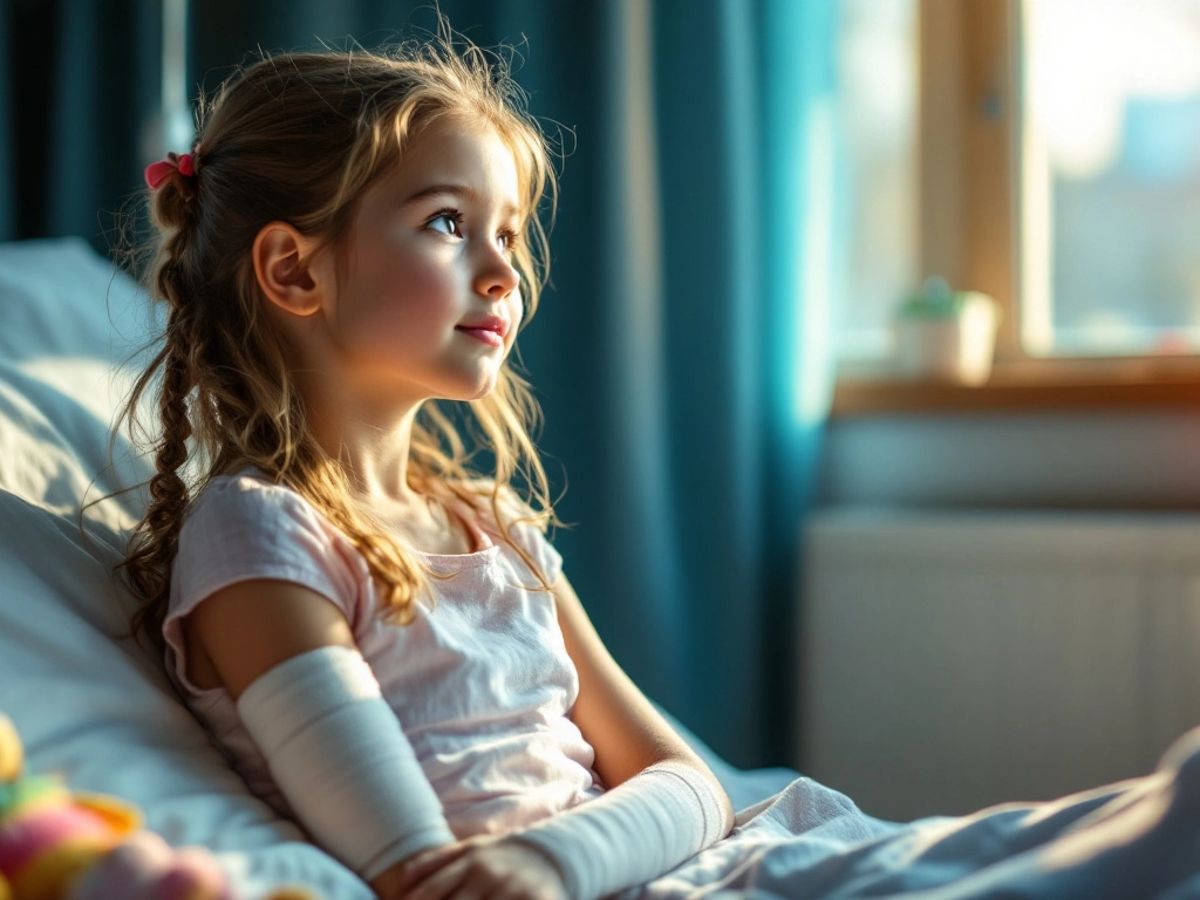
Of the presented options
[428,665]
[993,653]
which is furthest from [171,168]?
[993,653]

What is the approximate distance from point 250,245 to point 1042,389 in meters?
1.35

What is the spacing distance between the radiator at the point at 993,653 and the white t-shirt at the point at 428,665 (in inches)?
37.8

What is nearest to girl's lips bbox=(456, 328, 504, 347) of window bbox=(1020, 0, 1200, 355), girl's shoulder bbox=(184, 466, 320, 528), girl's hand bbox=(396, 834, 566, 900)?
girl's shoulder bbox=(184, 466, 320, 528)

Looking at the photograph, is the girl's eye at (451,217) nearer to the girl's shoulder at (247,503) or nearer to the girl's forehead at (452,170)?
the girl's forehead at (452,170)

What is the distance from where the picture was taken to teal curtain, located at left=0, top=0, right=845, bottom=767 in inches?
81.3

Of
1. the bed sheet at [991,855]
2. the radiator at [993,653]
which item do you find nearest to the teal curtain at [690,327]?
the radiator at [993,653]

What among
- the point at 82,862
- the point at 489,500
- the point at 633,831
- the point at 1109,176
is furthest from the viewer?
the point at 1109,176

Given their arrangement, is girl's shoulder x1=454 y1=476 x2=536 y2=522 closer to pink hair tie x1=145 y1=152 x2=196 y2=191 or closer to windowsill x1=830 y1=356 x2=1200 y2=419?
pink hair tie x1=145 y1=152 x2=196 y2=191

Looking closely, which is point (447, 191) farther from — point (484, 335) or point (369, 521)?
point (369, 521)

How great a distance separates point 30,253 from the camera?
5.22ft

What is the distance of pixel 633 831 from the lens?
0.93m

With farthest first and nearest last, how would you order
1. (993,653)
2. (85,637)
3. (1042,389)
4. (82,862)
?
(1042,389)
(993,653)
(85,637)
(82,862)

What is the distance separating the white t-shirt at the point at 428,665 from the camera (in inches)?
38.4

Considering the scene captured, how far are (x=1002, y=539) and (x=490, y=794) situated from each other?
1.13m
